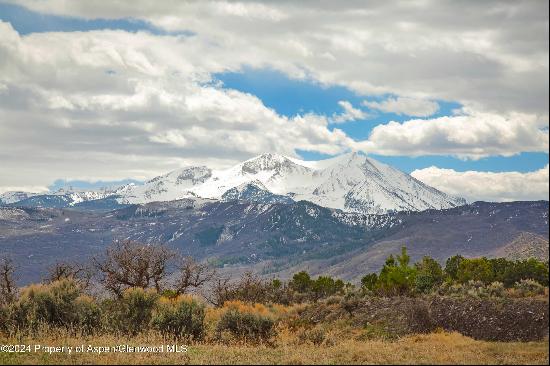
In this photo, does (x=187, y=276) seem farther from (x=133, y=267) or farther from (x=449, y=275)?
(x=449, y=275)

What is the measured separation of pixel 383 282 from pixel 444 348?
173 feet

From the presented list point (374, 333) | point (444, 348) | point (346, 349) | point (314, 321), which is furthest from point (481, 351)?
point (314, 321)

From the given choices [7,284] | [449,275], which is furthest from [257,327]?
[449,275]

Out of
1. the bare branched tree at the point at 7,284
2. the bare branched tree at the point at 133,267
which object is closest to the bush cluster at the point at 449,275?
the bare branched tree at the point at 133,267

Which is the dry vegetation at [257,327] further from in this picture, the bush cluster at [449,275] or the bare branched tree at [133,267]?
the bush cluster at [449,275]

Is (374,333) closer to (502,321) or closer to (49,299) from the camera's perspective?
(502,321)

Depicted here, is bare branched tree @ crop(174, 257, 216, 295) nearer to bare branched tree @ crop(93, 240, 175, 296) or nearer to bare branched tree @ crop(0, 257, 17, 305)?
bare branched tree @ crop(93, 240, 175, 296)

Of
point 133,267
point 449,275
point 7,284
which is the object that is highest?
point 133,267

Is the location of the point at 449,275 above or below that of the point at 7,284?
below

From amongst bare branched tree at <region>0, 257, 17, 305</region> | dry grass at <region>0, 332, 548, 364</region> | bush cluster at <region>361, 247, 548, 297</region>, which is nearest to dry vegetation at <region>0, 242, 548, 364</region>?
dry grass at <region>0, 332, 548, 364</region>

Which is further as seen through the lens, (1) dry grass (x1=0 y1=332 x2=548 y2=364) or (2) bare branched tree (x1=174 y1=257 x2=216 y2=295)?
(2) bare branched tree (x1=174 y1=257 x2=216 y2=295)

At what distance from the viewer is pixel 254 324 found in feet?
105

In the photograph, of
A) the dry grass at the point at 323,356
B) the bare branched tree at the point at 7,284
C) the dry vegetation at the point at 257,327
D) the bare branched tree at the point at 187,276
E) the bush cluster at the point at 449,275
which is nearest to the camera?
the dry grass at the point at 323,356

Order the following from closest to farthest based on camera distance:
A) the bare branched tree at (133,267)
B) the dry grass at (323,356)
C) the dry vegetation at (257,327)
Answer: the dry grass at (323,356) → the dry vegetation at (257,327) → the bare branched tree at (133,267)
